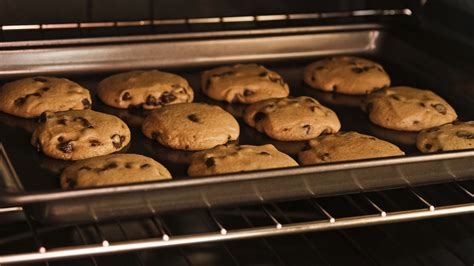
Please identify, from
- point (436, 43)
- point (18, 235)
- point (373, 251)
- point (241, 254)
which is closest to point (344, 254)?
point (373, 251)

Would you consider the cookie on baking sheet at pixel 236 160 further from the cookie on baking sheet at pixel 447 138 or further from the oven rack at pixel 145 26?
the oven rack at pixel 145 26

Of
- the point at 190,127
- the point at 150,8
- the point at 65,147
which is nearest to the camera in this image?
the point at 65,147

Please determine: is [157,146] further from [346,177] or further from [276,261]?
[346,177]

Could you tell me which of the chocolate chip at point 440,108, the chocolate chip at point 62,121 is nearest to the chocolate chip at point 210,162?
the chocolate chip at point 62,121

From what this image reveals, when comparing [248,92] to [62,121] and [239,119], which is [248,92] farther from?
[62,121]

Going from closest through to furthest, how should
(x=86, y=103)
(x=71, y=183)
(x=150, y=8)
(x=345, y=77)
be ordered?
1. (x=71, y=183)
2. (x=86, y=103)
3. (x=345, y=77)
4. (x=150, y=8)

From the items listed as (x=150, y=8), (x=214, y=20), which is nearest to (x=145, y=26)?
(x=150, y=8)
